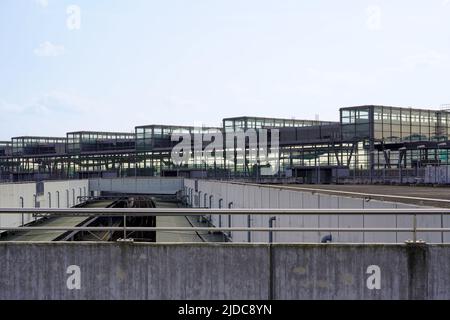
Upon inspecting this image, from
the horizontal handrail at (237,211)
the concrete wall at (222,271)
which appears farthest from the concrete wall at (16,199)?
the horizontal handrail at (237,211)

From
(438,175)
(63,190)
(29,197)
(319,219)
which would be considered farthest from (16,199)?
(438,175)

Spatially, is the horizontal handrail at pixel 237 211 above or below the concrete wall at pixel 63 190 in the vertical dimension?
above

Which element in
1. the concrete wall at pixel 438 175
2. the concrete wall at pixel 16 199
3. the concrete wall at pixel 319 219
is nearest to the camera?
the concrete wall at pixel 319 219

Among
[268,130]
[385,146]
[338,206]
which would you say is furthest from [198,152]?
[338,206]

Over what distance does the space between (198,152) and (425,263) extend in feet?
328

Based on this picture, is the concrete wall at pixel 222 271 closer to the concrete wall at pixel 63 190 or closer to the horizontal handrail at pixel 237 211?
the horizontal handrail at pixel 237 211

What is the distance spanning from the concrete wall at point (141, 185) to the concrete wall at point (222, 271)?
2605 inches

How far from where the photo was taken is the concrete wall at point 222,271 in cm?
929

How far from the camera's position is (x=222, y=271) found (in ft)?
30.9

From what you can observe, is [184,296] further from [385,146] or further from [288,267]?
[385,146]

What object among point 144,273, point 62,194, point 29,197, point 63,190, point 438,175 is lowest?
point 62,194

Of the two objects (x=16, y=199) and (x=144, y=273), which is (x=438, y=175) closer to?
(x=16, y=199)

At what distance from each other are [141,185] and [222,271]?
69.1m
